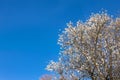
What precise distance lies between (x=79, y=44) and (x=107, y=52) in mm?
4871

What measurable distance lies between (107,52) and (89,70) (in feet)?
12.5

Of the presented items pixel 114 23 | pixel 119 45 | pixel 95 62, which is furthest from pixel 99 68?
pixel 114 23

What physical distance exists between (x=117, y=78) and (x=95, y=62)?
3.97 metres

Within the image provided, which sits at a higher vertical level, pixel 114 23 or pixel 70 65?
pixel 114 23

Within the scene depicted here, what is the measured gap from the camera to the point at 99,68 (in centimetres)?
5216

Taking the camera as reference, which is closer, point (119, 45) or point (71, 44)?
point (119, 45)

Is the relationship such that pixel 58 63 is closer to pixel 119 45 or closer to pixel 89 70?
pixel 89 70

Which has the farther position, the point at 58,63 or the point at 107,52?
the point at 58,63

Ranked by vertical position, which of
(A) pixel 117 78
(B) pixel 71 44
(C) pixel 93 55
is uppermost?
(B) pixel 71 44

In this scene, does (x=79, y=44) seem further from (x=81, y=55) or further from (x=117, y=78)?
(x=117, y=78)

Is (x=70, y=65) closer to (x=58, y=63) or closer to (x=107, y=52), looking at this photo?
(x=58, y=63)

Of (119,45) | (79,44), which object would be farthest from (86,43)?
(119,45)

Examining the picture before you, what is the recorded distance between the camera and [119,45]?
52625 millimetres

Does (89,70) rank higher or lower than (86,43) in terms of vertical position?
lower
